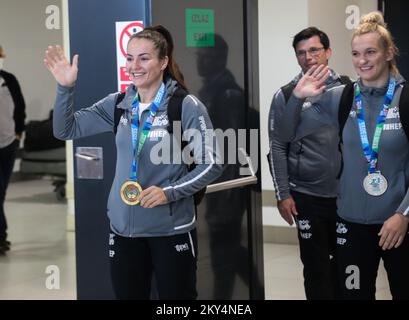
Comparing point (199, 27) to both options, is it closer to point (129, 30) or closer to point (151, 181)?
point (129, 30)

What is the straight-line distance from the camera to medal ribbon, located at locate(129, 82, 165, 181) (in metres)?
3.10

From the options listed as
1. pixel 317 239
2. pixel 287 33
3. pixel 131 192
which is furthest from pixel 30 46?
pixel 131 192

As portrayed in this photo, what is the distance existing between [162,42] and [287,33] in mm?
2472

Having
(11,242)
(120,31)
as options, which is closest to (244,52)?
(120,31)

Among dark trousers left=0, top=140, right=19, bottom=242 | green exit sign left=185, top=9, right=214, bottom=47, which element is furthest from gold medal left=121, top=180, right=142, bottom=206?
dark trousers left=0, top=140, right=19, bottom=242

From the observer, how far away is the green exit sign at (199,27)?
389 cm

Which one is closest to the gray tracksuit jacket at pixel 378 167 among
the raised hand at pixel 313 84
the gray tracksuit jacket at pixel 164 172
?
the raised hand at pixel 313 84

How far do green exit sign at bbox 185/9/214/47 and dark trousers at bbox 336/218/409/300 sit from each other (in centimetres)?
129

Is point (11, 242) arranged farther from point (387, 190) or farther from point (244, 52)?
point (387, 190)

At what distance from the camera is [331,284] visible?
422cm

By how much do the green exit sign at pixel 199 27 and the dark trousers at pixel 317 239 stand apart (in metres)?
0.98

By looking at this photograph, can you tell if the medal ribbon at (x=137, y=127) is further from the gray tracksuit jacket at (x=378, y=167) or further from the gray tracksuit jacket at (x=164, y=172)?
the gray tracksuit jacket at (x=378, y=167)

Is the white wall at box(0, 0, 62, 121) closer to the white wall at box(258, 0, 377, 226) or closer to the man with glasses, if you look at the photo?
the white wall at box(258, 0, 377, 226)

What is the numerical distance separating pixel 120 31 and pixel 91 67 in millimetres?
249
